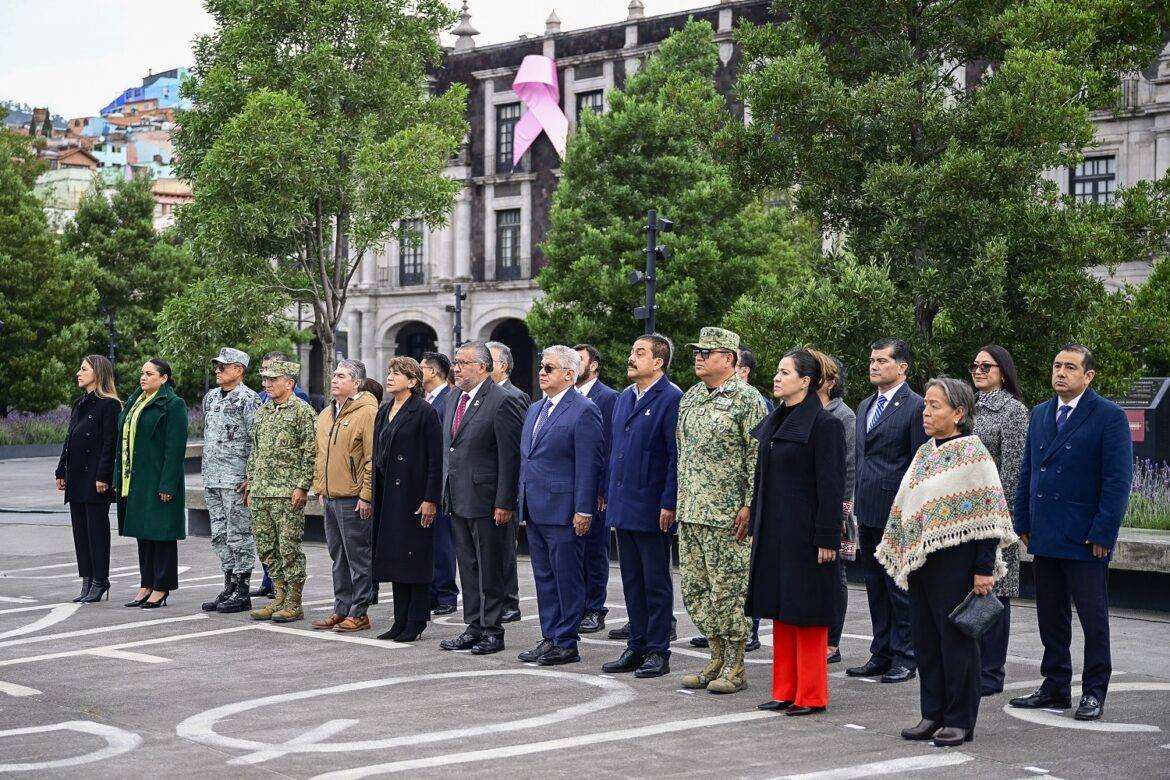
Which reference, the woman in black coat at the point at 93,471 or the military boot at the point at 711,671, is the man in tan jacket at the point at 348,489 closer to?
the woman in black coat at the point at 93,471

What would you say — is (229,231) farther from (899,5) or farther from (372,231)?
(899,5)

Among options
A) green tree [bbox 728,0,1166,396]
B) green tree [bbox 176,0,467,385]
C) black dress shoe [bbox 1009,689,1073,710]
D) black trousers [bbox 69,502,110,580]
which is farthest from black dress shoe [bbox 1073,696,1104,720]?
green tree [bbox 176,0,467,385]

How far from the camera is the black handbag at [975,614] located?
283 inches

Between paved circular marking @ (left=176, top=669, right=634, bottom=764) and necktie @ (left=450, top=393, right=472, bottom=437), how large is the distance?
1948mm

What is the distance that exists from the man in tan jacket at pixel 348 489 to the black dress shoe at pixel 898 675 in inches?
157

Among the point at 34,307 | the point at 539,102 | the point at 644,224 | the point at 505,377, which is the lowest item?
the point at 505,377

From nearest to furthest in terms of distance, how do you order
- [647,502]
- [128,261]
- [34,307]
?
[647,502], [34,307], [128,261]

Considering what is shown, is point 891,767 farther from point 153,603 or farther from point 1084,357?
point 153,603

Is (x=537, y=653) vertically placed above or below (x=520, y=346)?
below

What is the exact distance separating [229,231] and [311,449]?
1658cm

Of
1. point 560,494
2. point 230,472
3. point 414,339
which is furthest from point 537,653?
point 414,339

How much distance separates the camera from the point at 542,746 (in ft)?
23.8

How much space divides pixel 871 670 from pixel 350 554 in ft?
13.2

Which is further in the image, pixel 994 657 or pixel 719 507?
pixel 719 507
